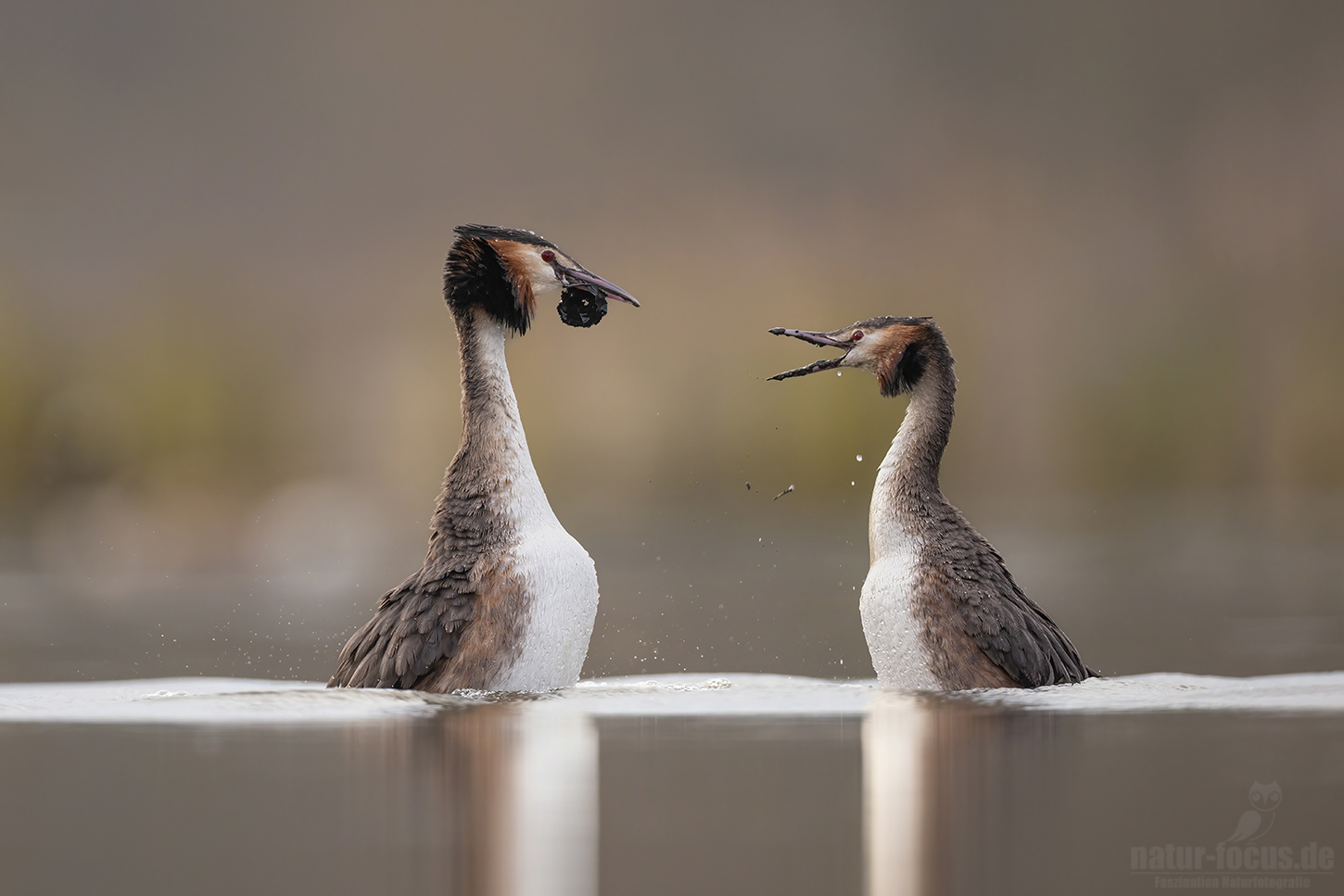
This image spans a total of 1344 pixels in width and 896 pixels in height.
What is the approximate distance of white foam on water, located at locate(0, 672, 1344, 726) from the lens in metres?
7.84

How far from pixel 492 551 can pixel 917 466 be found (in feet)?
8.80

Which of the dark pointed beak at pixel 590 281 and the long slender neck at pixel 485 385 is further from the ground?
the dark pointed beak at pixel 590 281

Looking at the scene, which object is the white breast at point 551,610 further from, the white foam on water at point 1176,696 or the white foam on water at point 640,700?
the white foam on water at point 1176,696

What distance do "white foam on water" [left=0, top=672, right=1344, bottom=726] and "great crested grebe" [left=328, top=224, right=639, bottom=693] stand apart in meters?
0.22

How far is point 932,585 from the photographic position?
8.79 meters

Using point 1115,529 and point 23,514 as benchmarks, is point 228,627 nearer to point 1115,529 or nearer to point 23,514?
point 1115,529

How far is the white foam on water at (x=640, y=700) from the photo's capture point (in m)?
7.84

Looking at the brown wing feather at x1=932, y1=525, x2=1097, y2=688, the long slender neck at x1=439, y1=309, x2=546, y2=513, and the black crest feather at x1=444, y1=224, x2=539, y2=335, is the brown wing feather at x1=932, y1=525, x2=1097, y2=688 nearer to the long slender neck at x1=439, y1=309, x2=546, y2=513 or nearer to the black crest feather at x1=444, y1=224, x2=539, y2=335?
the long slender neck at x1=439, y1=309, x2=546, y2=513

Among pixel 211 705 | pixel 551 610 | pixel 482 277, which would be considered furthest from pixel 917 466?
pixel 211 705

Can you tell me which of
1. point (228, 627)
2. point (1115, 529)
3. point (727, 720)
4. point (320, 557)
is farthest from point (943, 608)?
point (1115, 529)

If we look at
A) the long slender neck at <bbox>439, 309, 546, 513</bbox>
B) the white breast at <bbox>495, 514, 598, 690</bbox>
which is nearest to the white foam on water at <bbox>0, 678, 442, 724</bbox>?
the white breast at <bbox>495, 514, 598, 690</bbox>

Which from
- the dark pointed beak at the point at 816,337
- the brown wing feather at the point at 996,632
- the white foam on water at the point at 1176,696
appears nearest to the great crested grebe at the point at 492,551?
the dark pointed beak at the point at 816,337

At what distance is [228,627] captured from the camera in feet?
49.4

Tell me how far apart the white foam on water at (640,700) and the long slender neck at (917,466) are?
3.33ft
